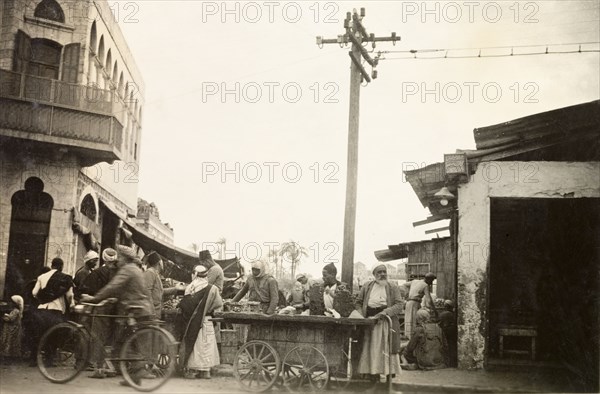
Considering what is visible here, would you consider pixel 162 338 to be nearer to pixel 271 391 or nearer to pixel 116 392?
pixel 116 392

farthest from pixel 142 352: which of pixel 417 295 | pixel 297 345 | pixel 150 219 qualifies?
pixel 150 219

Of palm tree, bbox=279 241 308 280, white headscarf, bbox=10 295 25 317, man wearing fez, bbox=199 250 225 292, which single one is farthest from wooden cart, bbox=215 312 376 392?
palm tree, bbox=279 241 308 280

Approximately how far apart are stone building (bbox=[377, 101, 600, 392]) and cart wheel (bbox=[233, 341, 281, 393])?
13.5 feet

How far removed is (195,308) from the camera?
9.69 m

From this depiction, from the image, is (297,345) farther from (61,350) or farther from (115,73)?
(115,73)

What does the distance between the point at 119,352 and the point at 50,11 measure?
10.6 metres

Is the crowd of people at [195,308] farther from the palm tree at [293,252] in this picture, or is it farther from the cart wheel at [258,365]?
the palm tree at [293,252]

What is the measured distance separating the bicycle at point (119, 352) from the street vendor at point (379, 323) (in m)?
2.82

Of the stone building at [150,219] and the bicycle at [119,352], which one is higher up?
the stone building at [150,219]

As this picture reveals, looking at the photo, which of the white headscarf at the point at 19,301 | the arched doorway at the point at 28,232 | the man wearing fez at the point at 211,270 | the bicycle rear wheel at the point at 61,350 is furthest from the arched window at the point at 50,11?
the bicycle rear wheel at the point at 61,350

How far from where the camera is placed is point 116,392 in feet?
25.3

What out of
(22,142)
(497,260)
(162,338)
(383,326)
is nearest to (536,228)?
(497,260)

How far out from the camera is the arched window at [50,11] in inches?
594

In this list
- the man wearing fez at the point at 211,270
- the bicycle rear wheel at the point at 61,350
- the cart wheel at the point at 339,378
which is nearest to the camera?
the bicycle rear wheel at the point at 61,350
